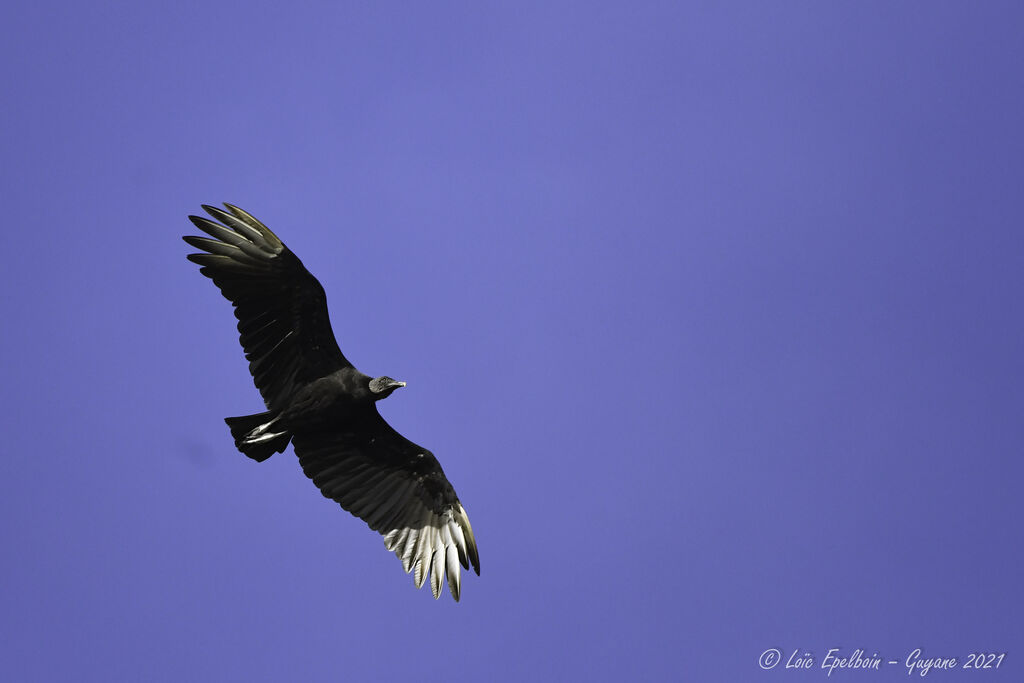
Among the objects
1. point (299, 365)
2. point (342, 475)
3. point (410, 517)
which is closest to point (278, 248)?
point (299, 365)

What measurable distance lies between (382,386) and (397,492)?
179 centimetres

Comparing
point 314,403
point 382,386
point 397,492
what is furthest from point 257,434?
point 397,492

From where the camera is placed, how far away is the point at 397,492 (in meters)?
13.9

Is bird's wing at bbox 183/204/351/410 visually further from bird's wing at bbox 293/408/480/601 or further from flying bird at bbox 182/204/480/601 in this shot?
bird's wing at bbox 293/408/480/601

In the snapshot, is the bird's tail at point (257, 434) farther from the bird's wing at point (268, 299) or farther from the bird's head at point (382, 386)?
the bird's head at point (382, 386)

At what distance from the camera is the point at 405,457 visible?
1397cm

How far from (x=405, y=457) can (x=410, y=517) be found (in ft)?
2.81

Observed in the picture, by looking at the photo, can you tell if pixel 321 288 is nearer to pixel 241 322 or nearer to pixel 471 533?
pixel 241 322

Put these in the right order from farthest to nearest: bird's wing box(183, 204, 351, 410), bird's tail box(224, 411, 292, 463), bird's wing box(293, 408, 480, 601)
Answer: bird's wing box(293, 408, 480, 601) → bird's wing box(183, 204, 351, 410) → bird's tail box(224, 411, 292, 463)

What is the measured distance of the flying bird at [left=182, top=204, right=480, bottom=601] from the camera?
12.8m

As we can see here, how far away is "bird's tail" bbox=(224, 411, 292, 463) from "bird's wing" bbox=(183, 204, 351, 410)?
0.33 meters

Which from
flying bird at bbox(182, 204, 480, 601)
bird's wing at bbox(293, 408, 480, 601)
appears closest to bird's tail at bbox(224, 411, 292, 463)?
flying bird at bbox(182, 204, 480, 601)


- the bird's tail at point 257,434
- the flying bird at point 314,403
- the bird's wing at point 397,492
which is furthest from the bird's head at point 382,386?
the bird's tail at point 257,434

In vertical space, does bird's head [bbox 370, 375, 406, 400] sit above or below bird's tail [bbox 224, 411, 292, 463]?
above
